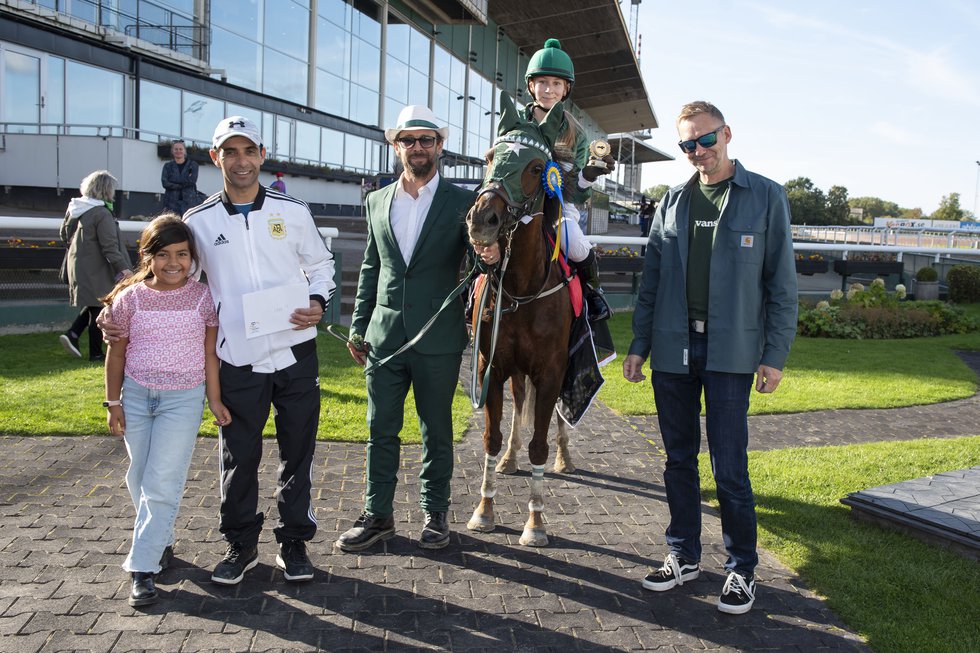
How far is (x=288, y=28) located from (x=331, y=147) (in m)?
4.80

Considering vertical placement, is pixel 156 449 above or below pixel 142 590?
above

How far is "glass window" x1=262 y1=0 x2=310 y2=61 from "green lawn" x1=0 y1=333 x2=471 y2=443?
64.7 ft

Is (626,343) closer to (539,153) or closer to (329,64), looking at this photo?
(539,153)

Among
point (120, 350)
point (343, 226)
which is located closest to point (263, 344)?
point (120, 350)

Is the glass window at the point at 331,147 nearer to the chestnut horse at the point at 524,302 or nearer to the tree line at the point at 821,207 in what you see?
the chestnut horse at the point at 524,302

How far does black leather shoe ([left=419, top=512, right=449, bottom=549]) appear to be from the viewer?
13.8ft

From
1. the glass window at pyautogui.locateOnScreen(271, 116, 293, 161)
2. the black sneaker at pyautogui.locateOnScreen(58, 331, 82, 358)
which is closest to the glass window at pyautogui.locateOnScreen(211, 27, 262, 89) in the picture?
the glass window at pyautogui.locateOnScreen(271, 116, 293, 161)

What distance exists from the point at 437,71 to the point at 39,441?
3272 cm

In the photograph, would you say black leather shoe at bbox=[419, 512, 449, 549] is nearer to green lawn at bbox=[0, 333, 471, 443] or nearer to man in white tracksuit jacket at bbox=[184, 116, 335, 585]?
man in white tracksuit jacket at bbox=[184, 116, 335, 585]

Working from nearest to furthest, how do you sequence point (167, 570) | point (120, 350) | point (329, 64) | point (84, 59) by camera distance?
point (120, 350)
point (167, 570)
point (84, 59)
point (329, 64)

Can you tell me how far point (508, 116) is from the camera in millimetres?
3986

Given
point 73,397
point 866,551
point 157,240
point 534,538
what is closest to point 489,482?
point 534,538

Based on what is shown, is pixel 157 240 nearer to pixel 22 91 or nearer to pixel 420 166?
pixel 420 166

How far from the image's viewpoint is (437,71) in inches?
1411
